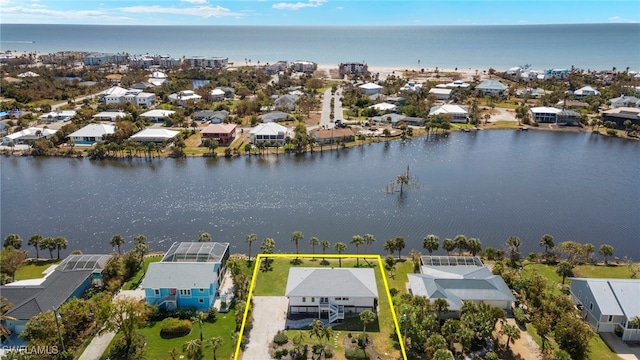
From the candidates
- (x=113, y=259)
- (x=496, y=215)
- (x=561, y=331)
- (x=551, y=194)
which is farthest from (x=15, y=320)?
(x=551, y=194)

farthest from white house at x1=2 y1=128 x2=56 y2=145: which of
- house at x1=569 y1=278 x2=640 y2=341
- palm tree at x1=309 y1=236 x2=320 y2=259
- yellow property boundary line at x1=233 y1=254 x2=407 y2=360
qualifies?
house at x1=569 y1=278 x2=640 y2=341

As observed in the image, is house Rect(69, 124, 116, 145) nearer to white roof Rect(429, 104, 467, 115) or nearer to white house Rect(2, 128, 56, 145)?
white house Rect(2, 128, 56, 145)

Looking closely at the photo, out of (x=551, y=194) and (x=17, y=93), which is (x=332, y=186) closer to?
(x=551, y=194)

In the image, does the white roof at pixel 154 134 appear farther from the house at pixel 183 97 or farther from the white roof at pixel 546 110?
the white roof at pixel 546 110

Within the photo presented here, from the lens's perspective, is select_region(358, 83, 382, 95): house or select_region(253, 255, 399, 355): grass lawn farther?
select_region(358, 83, 382, 95): house

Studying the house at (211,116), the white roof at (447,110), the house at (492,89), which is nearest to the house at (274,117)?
the house at (211,116)

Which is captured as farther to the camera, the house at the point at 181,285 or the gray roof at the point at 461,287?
the house at the point at 181,285
